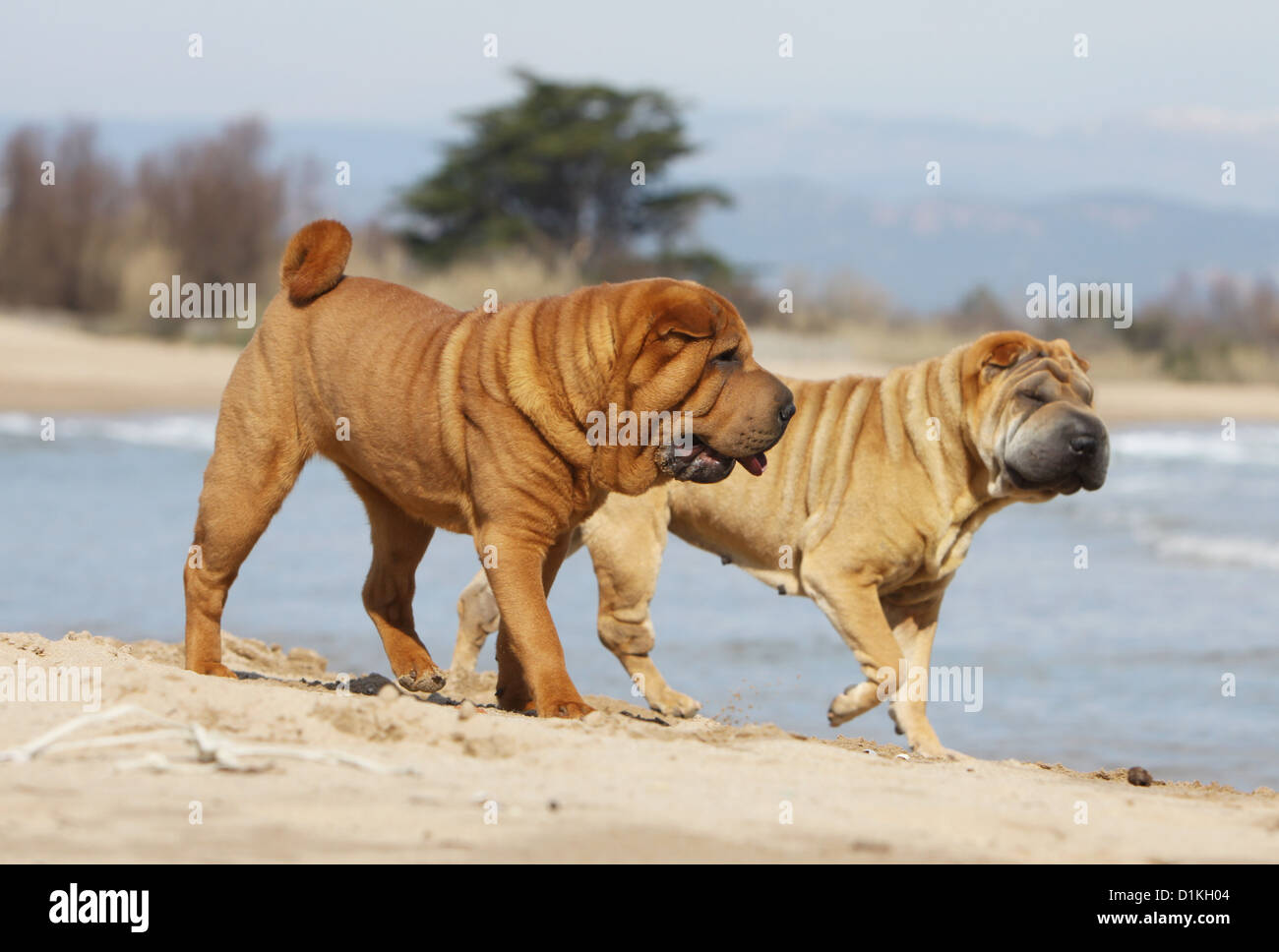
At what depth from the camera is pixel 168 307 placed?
30.4m

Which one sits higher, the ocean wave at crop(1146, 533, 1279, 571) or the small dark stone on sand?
the small dark stone on sand

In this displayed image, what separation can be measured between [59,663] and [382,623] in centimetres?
129

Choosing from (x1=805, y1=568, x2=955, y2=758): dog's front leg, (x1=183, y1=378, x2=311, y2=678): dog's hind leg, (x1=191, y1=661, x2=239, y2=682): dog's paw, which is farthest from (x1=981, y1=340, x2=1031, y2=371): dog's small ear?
(x1=191, y1=661, x2=239, y2=682): dog's paw

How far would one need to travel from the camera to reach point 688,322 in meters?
4.88

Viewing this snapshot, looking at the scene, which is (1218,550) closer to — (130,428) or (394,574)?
(394,574)

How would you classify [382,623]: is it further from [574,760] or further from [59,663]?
[574,760]

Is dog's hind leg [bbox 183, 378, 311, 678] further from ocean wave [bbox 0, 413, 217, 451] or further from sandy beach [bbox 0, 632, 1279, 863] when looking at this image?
ocean wave [bbox 0, 413, 217, 451]

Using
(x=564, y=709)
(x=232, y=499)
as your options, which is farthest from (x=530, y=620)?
(x=232, y=499)

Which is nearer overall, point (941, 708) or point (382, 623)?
point (382, 623)

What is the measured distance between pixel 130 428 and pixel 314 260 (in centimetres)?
1706

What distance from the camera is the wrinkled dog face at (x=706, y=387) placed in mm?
4926

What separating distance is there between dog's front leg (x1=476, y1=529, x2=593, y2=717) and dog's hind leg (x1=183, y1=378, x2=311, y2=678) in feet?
3.33

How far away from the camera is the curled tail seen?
5746 mm
